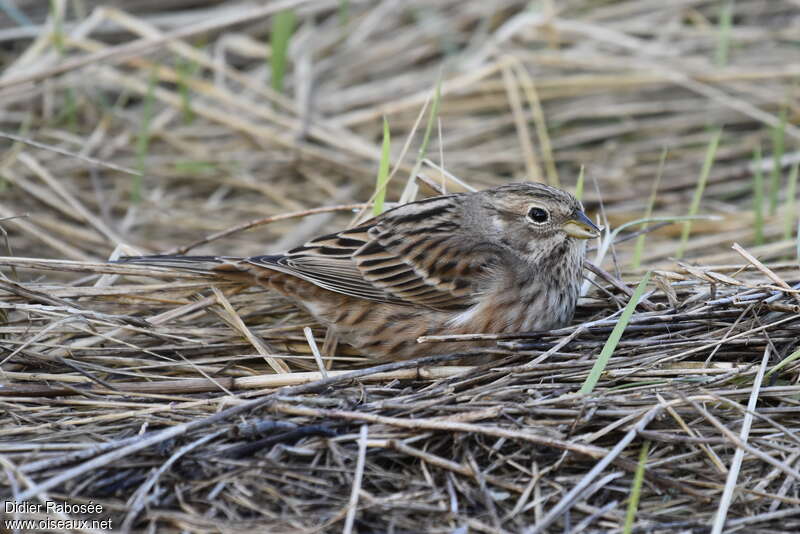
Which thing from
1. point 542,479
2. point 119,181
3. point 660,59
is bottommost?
point 119,181

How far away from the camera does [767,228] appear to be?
571cm

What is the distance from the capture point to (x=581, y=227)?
14.0ft

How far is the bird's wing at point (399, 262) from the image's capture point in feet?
14.3

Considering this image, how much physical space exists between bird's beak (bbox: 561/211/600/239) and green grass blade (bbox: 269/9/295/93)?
3152 mm

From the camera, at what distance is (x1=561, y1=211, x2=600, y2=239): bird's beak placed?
4246 mm

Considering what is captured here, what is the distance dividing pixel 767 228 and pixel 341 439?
138 inches

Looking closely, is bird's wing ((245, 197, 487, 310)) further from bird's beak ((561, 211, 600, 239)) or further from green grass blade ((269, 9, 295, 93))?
green grass blade ((269, 9, 295, 93))

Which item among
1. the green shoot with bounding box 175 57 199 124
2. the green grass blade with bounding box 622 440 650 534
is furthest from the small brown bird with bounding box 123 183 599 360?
the green shoot with bounding box 175 57 199 124

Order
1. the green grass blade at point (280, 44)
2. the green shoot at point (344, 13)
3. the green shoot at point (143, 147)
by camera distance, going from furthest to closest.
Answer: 1. the green shoot at point (344, 13)
2. the green grass blade at point (280, 44)
3. the green shoot at point (143, 147)

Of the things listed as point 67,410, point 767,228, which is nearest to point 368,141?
point 767,228

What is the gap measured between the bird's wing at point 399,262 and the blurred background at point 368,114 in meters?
1.49

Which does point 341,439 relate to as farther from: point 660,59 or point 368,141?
point 660,59

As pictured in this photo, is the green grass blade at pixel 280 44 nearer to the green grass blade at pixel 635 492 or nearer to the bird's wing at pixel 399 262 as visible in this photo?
the bird's wing at pixel 399 262

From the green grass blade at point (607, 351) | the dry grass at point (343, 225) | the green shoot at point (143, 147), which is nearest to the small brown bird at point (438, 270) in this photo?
the dry grass at point (343, 225)
